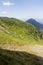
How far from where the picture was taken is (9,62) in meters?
21.1

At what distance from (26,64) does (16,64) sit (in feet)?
5.67

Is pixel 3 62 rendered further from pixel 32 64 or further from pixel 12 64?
pixel 32 64

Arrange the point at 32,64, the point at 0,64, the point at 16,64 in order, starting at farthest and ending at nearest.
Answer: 1. the point at 32,64
2. the point at 16,64
3. the point at 0,64

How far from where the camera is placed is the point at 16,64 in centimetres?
2162

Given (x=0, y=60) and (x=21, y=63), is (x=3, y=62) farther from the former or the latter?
(x=21, y=63)

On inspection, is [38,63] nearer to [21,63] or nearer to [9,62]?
[21,63]

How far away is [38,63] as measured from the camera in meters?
24.5

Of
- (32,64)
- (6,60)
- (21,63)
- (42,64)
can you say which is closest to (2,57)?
(6,60)

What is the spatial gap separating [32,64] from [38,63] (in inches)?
48.3

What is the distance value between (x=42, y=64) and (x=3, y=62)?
20.4 ft

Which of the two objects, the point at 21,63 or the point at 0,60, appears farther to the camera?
the point at 21,63

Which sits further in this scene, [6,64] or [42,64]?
[42,64]

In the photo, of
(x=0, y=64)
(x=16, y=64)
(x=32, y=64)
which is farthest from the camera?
(x=32, y=64)

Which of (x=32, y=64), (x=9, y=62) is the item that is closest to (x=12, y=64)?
(x=9, y=62)
